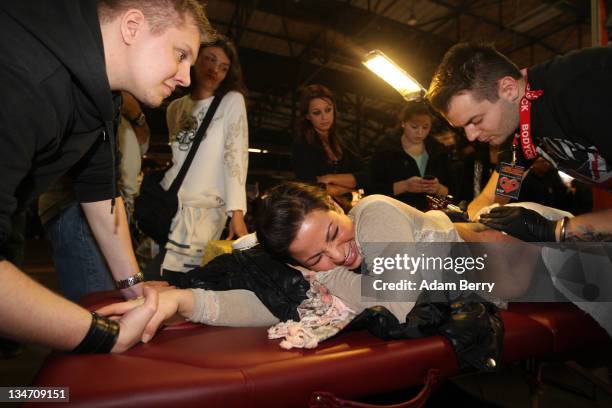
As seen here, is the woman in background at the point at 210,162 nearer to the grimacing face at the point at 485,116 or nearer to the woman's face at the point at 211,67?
the woman's face at the point at 211,67

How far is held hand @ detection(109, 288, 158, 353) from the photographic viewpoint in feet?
3.05

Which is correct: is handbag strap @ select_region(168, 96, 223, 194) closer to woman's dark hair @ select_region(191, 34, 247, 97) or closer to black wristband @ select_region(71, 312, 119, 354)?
woman's dark hair @ select_region(191, 34, 247, 97)

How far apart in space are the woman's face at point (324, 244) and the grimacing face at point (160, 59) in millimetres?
651

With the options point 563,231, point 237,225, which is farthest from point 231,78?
point 563,231

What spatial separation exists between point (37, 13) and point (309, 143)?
1772mm

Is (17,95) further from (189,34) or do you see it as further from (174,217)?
(174,217)

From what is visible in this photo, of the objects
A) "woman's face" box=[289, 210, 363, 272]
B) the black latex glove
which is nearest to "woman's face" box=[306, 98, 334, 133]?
"woman's face" box=[289, 210, 363, 272]

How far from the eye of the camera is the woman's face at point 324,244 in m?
1.36

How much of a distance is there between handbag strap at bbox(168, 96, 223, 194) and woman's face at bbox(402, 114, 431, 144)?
127 centimetres

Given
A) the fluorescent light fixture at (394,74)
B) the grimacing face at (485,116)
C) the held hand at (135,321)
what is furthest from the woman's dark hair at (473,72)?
the held hand at (135,321)

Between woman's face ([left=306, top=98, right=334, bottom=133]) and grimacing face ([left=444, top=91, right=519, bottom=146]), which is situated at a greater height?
woman's face ([left=306, top=98, right=334, bottom=133])

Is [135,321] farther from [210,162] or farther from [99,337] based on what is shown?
[210,162]

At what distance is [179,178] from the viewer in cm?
163

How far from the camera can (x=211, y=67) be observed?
5.61 ft
